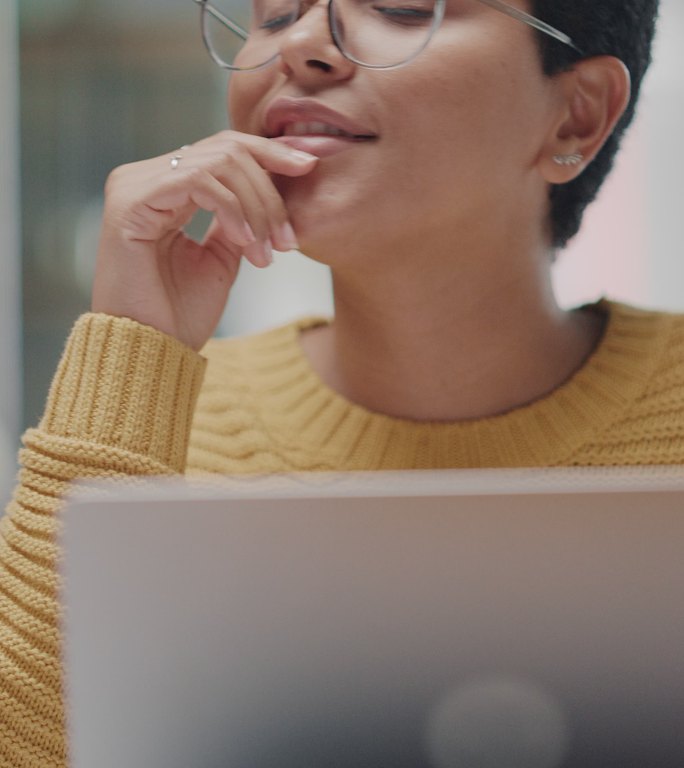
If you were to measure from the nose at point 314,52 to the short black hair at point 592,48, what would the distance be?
9.9 inches

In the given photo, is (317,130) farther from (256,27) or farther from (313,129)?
(256,27)

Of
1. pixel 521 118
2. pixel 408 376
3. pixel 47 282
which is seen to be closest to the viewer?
pixel 521 118

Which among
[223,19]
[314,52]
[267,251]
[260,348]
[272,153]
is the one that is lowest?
[260,348]

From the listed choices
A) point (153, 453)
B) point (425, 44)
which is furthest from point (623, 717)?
point (425, 44)

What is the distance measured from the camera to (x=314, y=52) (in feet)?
3.28

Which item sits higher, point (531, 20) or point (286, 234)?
point (531, 20)

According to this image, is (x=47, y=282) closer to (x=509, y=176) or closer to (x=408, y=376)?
(x=408, y=376)

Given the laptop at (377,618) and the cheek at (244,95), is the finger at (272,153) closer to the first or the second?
the cheek at (244,95)

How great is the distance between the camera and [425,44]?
1.00m

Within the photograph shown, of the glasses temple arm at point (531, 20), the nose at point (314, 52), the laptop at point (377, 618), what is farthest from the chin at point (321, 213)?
the laptop at point (377, 618)

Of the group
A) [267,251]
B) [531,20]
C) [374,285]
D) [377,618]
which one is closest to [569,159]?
[531,20]

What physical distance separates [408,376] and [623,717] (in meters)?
0.78

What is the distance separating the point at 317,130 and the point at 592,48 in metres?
0.37

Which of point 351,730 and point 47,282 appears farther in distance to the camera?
point 47,282
